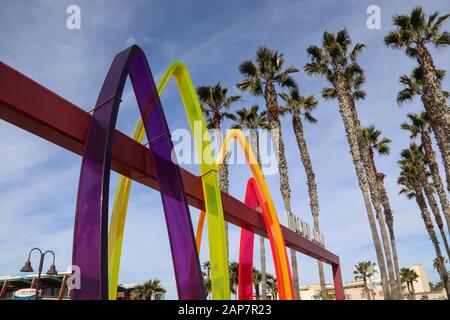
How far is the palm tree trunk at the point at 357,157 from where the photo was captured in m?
22.1

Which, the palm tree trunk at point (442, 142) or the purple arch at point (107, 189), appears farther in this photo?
the palm tree trunk at point (442, 142)

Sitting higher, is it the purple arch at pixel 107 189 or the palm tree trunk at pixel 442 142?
the palm tree trunk at pixel 442 142

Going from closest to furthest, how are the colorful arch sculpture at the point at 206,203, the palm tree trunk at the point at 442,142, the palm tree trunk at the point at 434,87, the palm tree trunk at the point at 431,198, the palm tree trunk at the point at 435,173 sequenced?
the colorful arch sculpture at the point at 206,203, the palm tree trunk at the point at 434,87, the palm tree trunk at the point at 442,142, the palm tree trunk at the point at 435,173, the palm tree trunk at the point at 431,198

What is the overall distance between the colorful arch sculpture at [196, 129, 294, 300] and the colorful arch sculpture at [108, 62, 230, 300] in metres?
2.82

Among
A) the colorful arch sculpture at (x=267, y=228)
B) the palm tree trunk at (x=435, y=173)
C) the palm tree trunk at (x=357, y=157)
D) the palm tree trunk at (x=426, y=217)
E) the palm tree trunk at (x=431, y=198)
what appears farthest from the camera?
the palm tree trunk at (x=426, y=217)

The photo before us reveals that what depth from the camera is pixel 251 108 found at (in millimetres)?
29469

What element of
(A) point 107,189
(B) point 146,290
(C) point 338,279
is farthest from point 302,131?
(B) point 146,290

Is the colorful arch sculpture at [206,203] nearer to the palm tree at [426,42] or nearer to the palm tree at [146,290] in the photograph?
the palm tree at [426,42]

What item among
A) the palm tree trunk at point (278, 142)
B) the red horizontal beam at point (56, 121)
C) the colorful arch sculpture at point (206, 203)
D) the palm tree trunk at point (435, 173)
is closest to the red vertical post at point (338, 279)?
the palm tree trunk at point (278, 142)

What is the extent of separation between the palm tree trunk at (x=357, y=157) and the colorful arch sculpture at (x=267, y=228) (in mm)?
10563

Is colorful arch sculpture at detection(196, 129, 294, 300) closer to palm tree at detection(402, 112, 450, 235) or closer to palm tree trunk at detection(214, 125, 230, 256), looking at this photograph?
palm tree trunk at detection(214, 125, 230, 256)

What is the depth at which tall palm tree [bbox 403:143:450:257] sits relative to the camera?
3809cm

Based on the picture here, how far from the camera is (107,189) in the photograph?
554 centimetres
